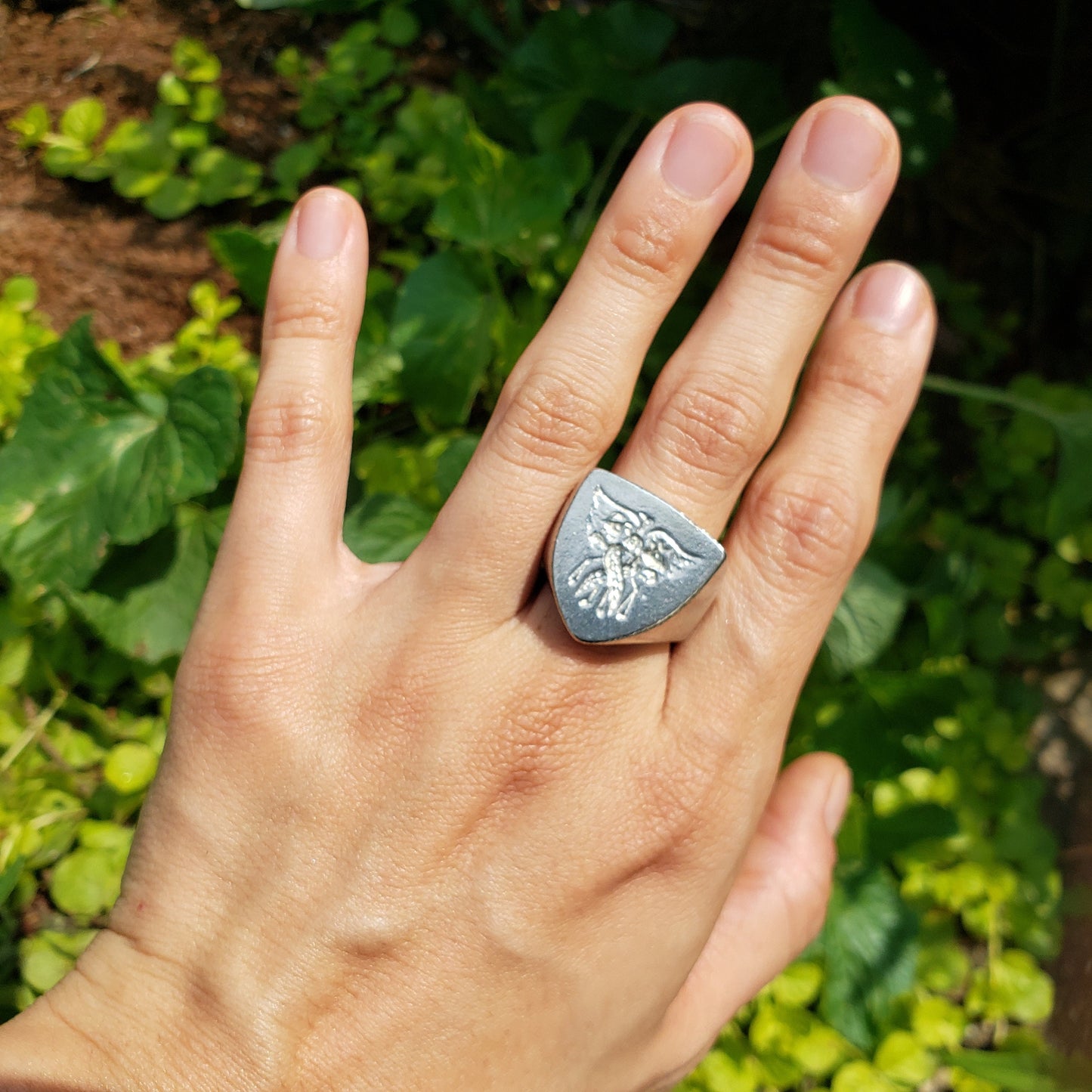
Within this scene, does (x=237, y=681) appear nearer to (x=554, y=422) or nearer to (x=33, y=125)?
(x=554, y=422)

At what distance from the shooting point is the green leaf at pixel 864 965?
1.77 meters

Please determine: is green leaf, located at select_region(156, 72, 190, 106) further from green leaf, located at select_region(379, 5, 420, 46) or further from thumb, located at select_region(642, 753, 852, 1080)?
thumb, located at select_region(642, 753, 852, 1080)

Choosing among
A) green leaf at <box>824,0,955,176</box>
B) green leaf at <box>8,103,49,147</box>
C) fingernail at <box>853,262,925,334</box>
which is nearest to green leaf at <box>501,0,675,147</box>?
green leaf at <box>824,0,955,176</box>

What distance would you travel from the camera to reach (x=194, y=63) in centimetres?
218


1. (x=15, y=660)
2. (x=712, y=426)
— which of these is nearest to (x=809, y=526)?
(x=712, y=426)

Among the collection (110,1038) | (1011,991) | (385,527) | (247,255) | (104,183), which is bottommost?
(1011,991)

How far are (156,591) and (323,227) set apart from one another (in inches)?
29.3

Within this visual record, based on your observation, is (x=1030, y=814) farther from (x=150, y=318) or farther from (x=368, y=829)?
(x=150, y=318)

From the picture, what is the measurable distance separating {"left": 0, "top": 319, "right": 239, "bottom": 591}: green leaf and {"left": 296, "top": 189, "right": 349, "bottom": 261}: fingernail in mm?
281

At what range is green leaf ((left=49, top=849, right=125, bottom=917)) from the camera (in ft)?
5.37

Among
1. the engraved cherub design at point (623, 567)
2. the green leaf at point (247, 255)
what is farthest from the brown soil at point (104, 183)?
the engraved cherub design at point (623, 567)

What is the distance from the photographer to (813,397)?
4.64 feet

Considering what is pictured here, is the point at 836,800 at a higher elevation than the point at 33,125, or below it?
below

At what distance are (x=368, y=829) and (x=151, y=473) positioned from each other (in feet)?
2.40
